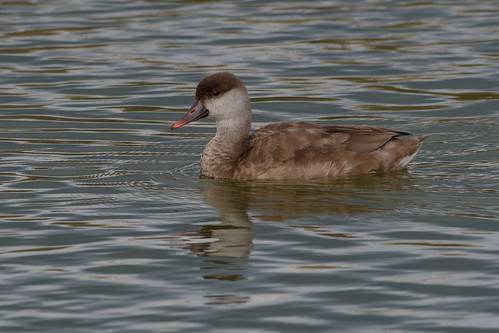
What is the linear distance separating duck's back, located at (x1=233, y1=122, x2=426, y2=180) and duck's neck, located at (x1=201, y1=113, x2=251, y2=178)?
179 millimetres

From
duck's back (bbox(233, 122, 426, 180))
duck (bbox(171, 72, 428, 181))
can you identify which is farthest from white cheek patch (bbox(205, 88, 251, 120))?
duck's back (bbox(233, 122, 426, 180))

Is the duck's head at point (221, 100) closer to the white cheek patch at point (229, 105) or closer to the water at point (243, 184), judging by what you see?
the white cheek patch at point (229, 105)

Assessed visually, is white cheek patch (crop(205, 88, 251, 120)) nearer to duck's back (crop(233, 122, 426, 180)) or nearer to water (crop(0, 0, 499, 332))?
duck's back (crop(233, 122, 426, 180))

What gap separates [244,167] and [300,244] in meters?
2.78

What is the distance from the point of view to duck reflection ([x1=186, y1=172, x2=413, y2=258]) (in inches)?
380

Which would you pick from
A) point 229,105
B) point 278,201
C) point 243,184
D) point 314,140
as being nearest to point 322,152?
point 314,140

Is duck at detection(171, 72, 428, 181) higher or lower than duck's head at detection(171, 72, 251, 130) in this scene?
lower

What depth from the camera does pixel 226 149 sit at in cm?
1236

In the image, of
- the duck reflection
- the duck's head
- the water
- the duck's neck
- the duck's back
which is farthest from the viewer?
the duck's head

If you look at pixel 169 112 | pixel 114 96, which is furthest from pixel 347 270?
pixel 114 96

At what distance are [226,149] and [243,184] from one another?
638 millimetres

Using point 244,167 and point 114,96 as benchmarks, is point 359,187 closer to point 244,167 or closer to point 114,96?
point 244,167

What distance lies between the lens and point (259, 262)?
891 cm

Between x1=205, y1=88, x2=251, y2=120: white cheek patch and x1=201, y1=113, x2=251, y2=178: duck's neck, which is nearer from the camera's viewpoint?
x1=201, y1=113, x2=251, y2=178: duck's neck
